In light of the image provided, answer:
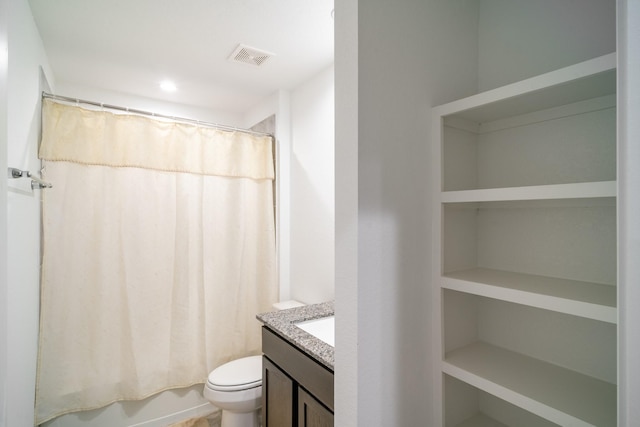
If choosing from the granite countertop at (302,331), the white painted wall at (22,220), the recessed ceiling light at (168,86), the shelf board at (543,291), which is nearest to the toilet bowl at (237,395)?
the granite countertop at (302,331)

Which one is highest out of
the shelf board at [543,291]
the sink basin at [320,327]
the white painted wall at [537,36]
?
the white painted wall at [537,36]

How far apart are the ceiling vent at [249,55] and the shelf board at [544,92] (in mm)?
1320

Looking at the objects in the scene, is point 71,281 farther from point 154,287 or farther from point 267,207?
point 267,207

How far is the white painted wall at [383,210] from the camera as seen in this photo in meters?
0.81

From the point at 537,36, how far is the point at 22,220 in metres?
2.27

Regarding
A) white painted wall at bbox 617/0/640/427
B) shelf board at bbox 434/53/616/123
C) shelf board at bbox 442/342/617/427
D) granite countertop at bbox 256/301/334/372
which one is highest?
shelf board at bbox 434/53/616/123

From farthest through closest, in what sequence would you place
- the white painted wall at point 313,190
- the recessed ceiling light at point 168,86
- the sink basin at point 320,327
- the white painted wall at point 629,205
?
the recessed ceiling light at point 168,86
the white painted wall at point 313,190
the sink basin at point 320,327
the white painted wall at point 629,205

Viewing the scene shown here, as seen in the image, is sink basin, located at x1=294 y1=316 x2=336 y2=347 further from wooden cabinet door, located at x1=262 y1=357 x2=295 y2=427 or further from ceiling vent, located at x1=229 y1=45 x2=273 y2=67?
ceiling vent, located at x1=229 y1=45 x2=273 y2=67

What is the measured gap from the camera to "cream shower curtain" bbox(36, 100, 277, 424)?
177cm

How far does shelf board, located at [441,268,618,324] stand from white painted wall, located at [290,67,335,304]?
1.11 metres

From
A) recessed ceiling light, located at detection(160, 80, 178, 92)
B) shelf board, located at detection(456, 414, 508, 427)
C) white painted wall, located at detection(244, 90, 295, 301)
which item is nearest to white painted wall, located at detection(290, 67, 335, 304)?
white painted wall, located at detection(244, 90, 295, 301)

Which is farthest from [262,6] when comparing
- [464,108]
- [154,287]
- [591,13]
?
[154,287]

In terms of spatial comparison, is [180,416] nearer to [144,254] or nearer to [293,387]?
[144,254]

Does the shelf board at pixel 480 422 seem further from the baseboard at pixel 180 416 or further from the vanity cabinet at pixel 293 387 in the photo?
the baseboard at pixel 180 416
